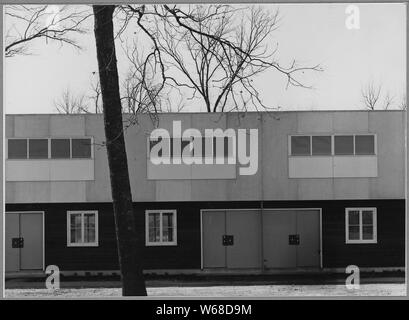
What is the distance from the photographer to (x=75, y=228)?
15797 millimetres

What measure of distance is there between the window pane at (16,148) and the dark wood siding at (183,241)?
1.36 ft

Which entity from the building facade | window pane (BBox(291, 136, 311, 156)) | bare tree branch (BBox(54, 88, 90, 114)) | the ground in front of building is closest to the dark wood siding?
the building facade

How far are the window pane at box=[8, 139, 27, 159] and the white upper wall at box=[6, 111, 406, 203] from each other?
5cm

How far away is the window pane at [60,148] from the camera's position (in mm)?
15703

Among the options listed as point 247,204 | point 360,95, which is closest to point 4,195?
point 247,204

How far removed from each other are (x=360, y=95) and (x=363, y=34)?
0.51m

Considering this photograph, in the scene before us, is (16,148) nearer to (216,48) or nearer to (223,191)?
(223,191)

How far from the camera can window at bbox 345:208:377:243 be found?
15.7 metres

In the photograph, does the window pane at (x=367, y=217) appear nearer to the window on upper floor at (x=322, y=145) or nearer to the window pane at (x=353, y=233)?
the window pane at (x=353, y=233)

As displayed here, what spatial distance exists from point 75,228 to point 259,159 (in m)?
1.64

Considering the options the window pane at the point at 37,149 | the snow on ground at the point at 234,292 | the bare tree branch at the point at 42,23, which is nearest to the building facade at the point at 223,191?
the window pane at the point at 37,149

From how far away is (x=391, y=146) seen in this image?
1566cm

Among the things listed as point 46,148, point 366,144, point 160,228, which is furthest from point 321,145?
point 46,148
